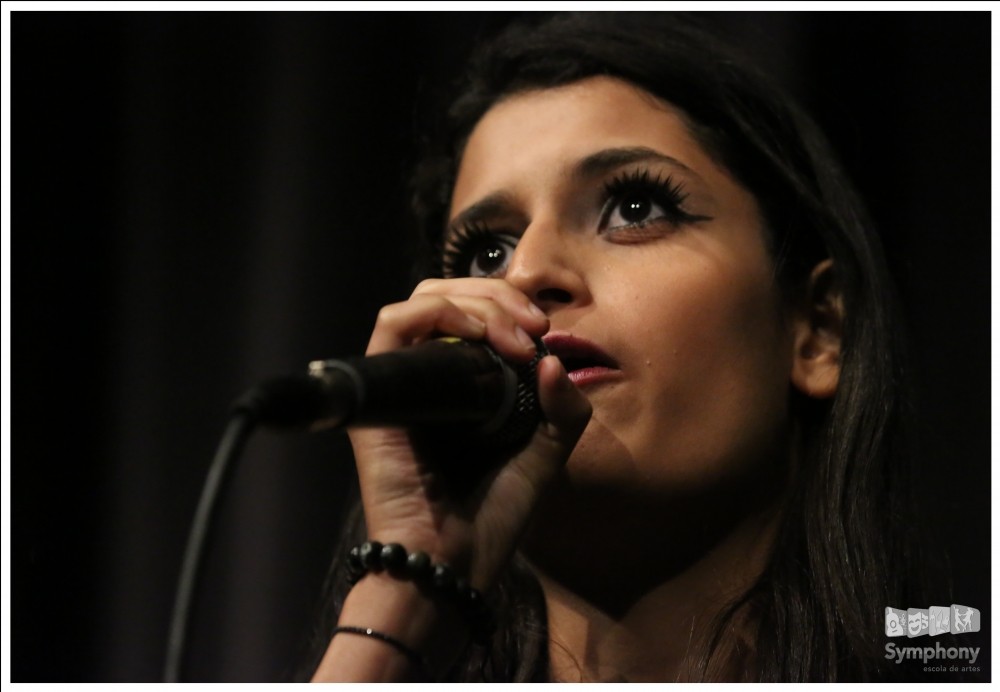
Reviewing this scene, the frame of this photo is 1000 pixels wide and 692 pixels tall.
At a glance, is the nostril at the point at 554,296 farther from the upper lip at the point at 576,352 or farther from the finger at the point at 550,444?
the finger at the point at 550,444

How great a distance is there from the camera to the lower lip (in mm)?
1122

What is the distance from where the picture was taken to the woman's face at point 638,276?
1137 millimetres

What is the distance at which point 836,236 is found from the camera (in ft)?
4.41

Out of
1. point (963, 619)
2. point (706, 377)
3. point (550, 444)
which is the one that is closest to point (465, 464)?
point (550, 444)

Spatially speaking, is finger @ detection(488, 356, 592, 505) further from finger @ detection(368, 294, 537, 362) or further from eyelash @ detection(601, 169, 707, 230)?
eyelash @ detection(601, 169, 707, 230)

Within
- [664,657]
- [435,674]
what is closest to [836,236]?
[664,657]

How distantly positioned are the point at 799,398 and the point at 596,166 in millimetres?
388

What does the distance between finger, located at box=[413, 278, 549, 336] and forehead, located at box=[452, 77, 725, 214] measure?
273 millimetres

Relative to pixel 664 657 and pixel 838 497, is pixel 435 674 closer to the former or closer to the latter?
pixel 664 657

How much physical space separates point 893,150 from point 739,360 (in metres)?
0.50

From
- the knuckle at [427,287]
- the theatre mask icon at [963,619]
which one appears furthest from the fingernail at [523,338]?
the theatre mask icon at [963,619]

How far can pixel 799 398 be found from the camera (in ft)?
4.29

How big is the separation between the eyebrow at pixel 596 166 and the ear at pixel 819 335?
0.74ft

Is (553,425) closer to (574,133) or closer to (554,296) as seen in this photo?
(554,296)
